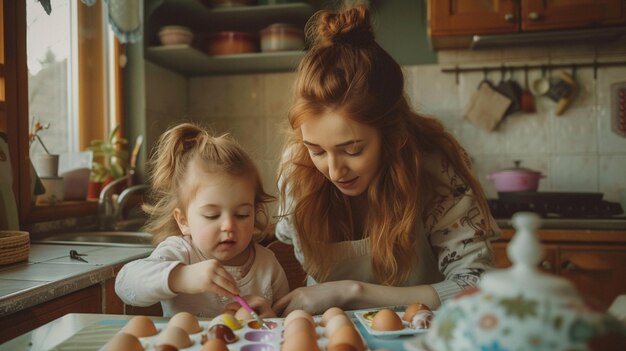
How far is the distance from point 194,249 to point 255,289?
0.16 metres

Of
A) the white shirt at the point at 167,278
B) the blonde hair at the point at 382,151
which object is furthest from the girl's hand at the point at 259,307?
the blonde hair at the point at 382,151

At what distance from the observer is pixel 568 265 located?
6.97 feet

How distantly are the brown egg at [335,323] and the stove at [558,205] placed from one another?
1.75 m

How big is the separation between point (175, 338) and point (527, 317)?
1.49ft

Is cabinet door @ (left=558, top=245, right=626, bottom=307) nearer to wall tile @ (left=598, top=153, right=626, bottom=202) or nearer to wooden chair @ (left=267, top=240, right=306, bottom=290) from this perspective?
wall tile @ (left=598, top=153, right=626, bottom=202)

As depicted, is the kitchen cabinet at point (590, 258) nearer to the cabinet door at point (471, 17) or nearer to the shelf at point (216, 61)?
the cabinet door at point (471, 17)

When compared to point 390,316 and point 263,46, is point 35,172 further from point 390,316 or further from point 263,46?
point 390,316

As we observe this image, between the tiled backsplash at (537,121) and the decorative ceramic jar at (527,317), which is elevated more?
the tiled backsplash at (537,121)

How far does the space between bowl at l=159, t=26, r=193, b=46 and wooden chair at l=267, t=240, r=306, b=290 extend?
4.73 feet

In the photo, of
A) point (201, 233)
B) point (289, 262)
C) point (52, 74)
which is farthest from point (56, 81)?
point (201, 233)

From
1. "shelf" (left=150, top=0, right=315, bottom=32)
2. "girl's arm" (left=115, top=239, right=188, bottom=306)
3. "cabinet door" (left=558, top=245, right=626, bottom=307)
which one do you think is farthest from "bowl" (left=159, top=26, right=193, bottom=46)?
"cabinet door" (left=558, top=245, right=626, bottom=307)

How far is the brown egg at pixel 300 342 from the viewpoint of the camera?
62 cm

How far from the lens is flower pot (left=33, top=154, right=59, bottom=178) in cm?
201

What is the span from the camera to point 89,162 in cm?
226
